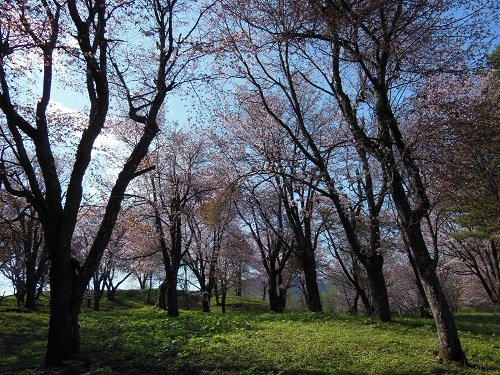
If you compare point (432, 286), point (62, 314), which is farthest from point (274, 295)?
point (62, 314)

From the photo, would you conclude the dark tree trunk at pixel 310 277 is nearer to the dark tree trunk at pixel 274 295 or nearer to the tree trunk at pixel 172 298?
the tree trunk at pixel 172 298

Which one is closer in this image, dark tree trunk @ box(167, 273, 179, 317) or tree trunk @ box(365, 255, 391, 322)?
tree trunk @ box(365, 255, 391, 322)

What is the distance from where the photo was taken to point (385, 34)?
25.5 ft

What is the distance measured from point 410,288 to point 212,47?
39.3 m

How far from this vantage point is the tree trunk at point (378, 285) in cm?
1223

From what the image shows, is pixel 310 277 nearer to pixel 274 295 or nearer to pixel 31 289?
pixel 274 295

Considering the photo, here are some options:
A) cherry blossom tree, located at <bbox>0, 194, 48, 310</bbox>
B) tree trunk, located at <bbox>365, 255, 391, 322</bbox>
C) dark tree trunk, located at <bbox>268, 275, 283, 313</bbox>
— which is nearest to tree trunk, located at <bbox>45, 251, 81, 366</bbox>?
tree trunk, located at <bbox>365, 255, 391, 322</bbox>

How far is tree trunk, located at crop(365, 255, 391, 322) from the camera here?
1223cm

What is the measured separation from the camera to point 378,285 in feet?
40.7

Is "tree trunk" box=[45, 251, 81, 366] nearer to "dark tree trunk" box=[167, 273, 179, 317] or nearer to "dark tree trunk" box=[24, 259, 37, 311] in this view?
"dark tree trunk" box=[167, 273, 179, 317]

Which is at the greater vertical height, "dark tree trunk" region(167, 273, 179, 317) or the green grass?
"dark tree trunk" region(167, 273, 179, 317)

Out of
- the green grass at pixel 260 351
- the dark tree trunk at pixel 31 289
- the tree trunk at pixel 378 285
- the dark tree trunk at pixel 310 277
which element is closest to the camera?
the green grass at pixel 260 351

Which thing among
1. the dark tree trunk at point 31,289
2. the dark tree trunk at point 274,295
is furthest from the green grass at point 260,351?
the dark tree trunk at point 274,295

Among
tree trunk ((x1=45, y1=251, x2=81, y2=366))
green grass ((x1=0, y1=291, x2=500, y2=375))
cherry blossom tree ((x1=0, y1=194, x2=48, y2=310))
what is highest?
cherry blossom tree ((x1=0, y1=194, x2=48, y2=310))
